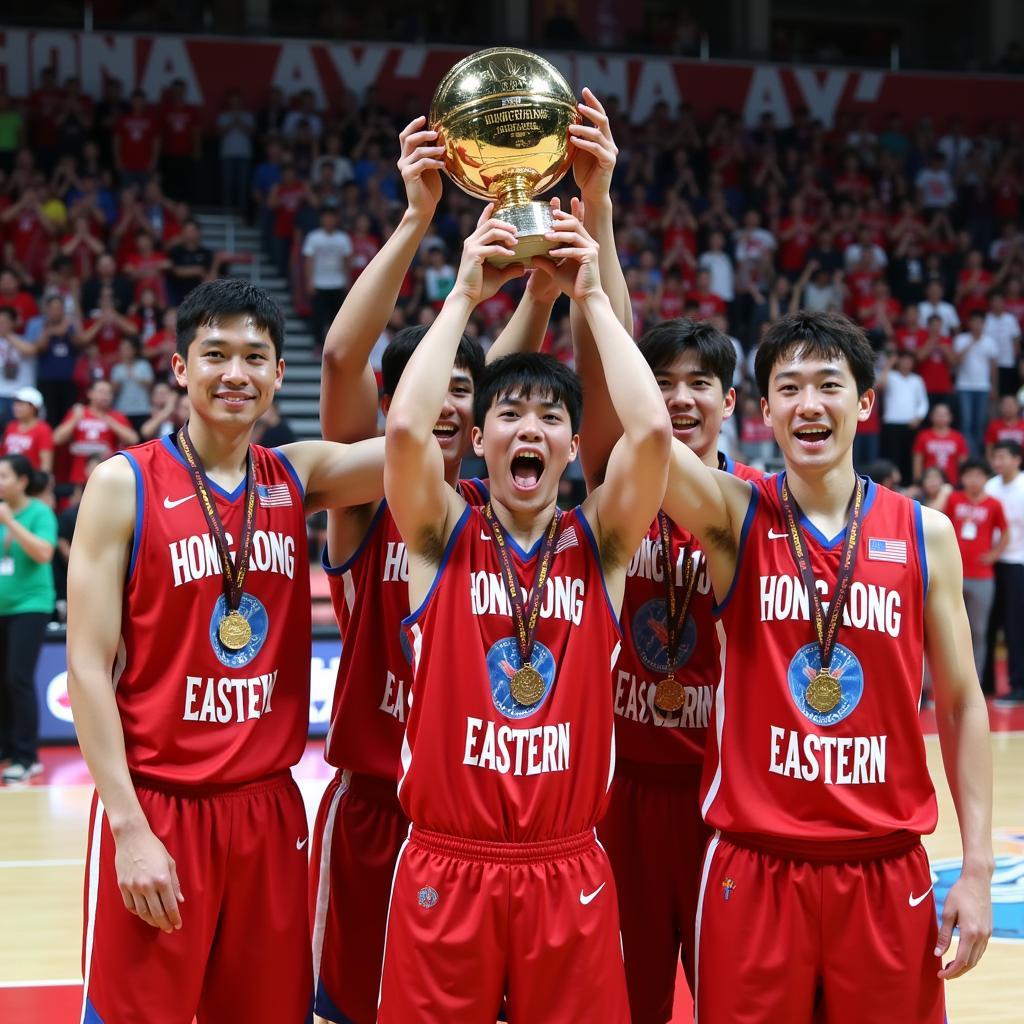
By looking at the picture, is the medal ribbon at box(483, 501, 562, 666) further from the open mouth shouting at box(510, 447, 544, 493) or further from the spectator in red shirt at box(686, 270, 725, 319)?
the spectator in red shirt at box(686, 270, 725, 319)

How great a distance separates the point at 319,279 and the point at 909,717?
38.4ft

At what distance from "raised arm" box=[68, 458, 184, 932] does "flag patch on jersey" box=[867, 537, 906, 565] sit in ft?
5.61

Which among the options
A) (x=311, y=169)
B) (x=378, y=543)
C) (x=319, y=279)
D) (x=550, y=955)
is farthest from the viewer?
(x=311, y=169)

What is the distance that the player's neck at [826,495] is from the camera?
3328 mm

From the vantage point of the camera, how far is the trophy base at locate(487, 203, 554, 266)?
3150 mm

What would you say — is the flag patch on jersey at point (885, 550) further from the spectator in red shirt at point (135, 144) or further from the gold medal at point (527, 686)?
the spectator in red shirt at point (135, 144)

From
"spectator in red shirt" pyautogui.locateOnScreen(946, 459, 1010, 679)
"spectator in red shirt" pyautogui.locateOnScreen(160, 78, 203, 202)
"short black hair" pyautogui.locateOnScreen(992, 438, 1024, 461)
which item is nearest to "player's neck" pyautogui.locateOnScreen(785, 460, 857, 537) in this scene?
"spectator in red shirt" pyautogui.locateOnScreen(946, 459, 1010, 679)

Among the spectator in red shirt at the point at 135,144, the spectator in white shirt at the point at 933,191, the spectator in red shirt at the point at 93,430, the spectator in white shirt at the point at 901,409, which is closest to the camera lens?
the spectator in red shirt at the point at 93,430

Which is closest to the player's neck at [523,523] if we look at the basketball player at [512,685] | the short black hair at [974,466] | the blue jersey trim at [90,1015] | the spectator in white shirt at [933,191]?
the basketball player at [512,685]

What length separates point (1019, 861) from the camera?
6.61 meters

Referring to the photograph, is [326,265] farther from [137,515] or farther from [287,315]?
[137,515]

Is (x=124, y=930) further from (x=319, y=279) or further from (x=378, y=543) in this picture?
(x=319, y=279)

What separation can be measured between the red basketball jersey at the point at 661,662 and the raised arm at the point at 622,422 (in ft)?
1.38

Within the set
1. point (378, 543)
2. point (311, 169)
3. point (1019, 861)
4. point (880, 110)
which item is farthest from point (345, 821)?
point (880, 110)
